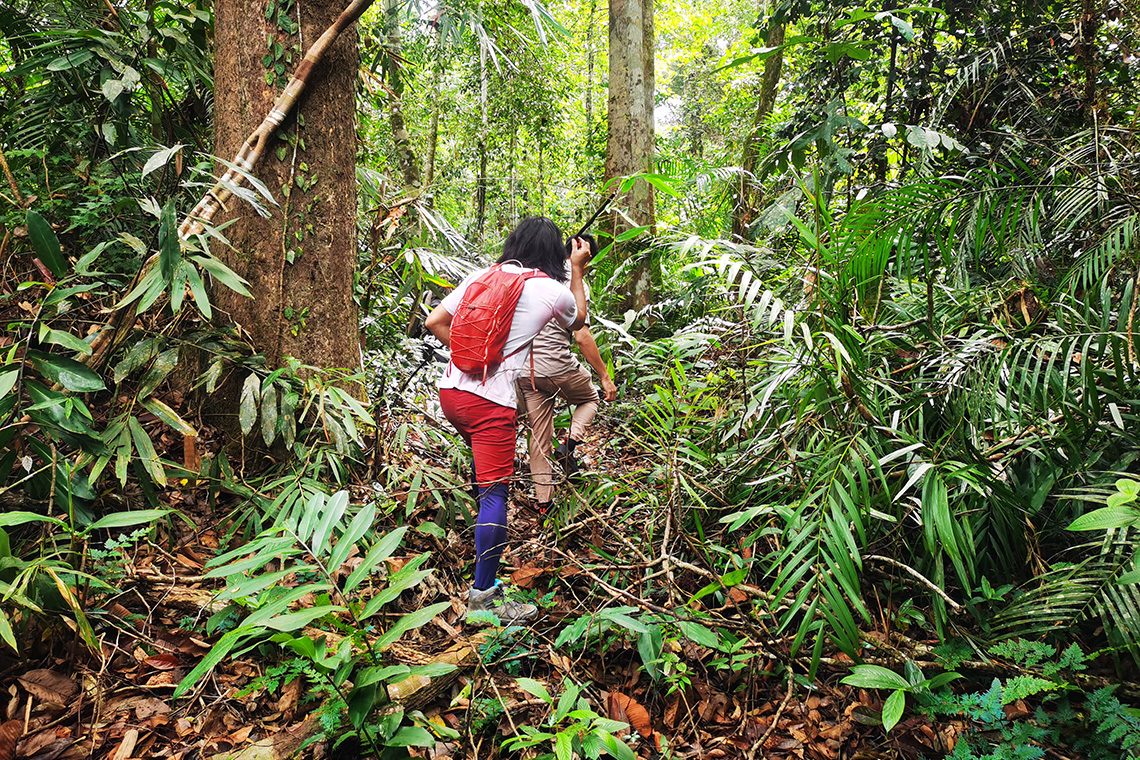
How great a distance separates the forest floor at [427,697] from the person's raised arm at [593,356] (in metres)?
1.10

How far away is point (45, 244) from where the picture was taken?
1907 mm

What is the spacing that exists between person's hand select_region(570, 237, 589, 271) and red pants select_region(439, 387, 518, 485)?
1260 millimetres

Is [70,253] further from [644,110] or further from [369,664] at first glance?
[644,110]

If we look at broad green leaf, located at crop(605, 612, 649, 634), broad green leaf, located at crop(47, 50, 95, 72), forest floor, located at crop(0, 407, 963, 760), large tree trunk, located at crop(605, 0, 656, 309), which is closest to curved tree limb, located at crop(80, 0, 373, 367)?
broad green leaf, located at crop(47, 50, 95, 72)

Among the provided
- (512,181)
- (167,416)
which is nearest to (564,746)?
(167,416)

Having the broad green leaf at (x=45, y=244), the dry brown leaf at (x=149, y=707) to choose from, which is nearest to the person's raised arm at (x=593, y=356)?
the broad green leaf at (x=45, y=244)

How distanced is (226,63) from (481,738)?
9.62 ft

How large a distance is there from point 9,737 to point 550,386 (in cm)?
244

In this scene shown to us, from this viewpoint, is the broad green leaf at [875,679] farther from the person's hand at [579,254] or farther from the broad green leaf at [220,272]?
the person's hand at [579,254]

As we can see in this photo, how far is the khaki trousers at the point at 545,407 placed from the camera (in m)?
3.38

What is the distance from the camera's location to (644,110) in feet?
17.9

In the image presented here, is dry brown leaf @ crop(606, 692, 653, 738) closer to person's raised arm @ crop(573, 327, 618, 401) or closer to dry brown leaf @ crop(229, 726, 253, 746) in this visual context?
dry brown leaf @ crop(229, 726, 253, 746)

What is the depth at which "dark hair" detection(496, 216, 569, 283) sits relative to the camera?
2879 millimetres

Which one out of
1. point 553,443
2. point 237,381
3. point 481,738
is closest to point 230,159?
point 237,381
